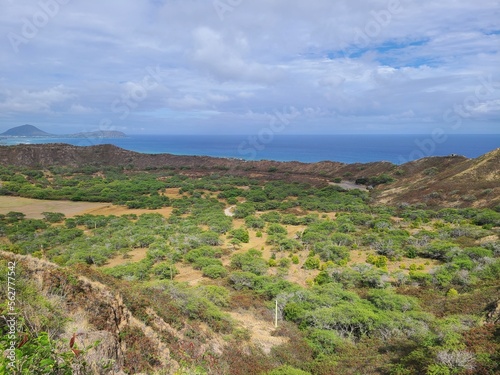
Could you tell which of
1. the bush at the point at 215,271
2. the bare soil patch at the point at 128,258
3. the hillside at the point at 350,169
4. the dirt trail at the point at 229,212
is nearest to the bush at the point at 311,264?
the bush at the point at 215,271

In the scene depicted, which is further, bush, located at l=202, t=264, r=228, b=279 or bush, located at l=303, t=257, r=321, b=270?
bush, located at l=303, t=257, r=321, b=270

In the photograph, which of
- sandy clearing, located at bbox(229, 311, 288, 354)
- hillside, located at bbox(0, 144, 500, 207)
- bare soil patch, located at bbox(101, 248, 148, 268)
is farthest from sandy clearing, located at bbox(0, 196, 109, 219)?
sandy clearing, located at bbox(229, 311, 288, 354)

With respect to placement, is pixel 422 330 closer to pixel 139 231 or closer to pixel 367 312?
pixel 367 312

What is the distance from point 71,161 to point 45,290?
262ft

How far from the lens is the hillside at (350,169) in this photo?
125ft

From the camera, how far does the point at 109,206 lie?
40.9 m

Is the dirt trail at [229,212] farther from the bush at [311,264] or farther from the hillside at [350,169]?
the hillside at [350,169]

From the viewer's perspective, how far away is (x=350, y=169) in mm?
65375

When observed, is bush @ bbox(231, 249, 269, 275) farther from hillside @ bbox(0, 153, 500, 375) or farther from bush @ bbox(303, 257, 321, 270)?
bush @ bbox(303, 257, 321, 270)

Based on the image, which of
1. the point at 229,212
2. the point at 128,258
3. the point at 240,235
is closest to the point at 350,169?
the point at 229,212

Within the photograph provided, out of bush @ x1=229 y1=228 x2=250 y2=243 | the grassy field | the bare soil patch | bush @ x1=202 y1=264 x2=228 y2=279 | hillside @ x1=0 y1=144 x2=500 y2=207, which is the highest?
hillside @ x1=0 y1=144 x2=500 y2=207

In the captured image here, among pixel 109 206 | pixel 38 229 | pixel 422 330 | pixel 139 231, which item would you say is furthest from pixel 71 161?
pixel 422 330

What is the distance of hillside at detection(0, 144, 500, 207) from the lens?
38031mm

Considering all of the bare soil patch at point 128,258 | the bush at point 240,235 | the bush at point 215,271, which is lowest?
the bare soil patch at point 128,258
